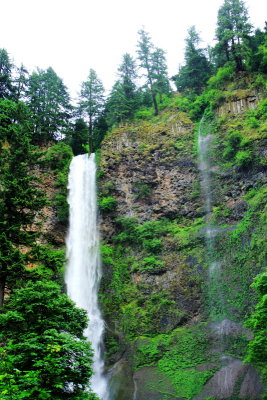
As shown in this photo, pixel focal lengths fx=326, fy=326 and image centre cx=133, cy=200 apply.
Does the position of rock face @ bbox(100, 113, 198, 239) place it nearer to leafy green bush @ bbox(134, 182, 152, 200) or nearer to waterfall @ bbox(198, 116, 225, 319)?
leafy green bush @ bbox(134, 182, 152, 200)

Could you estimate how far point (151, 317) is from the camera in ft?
64.4

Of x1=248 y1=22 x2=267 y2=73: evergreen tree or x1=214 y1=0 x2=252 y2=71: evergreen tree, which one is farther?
x1=214 y1=0 x2=252 y2=71: evergreen tree

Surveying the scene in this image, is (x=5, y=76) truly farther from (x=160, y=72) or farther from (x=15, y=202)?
(x=15, y=202)

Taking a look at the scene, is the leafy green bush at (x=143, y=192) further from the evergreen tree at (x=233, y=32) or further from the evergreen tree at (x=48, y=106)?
the evergreen tree at (x=233, y=32)

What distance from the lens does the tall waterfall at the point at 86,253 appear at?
18906mm

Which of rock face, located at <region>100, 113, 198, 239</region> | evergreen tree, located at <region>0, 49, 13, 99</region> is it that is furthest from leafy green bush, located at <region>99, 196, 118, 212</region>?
evergreen tree, located at <region>0, 49, 13, 99</region>

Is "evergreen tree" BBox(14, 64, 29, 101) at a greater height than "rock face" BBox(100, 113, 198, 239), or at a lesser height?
greater

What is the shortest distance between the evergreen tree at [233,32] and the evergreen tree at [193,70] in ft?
9.15

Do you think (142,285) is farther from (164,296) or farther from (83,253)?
(83,253)

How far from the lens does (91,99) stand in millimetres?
36125

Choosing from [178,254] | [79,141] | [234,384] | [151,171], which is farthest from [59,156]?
[234,384]

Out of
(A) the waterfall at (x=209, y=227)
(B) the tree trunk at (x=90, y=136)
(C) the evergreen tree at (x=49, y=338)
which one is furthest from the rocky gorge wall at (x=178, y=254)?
(C) the evergreen tree at (x=49, y=338)

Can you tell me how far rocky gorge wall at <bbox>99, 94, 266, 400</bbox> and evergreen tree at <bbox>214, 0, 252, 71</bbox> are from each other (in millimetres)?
5598

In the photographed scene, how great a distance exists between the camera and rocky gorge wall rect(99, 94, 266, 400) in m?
16.2
